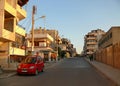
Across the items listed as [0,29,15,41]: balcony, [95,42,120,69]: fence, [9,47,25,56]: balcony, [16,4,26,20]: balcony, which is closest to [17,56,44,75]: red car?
[0,29,15,41]: balcony

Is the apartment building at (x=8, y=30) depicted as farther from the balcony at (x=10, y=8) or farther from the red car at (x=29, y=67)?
the red car at (x=29, y=67)

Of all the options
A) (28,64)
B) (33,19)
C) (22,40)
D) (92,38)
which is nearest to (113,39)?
(22,40)

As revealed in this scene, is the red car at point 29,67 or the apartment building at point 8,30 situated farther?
the apartment building at point 8,30

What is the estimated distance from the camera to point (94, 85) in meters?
15.7

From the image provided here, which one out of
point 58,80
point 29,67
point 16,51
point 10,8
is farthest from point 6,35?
point 58,80

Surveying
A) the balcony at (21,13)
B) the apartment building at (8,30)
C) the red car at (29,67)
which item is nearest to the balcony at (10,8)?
the apartment building at (8,30)

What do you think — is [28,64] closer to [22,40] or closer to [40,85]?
[40,85]

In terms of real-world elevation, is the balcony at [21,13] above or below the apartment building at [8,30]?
above

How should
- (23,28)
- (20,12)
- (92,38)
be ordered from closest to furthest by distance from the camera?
(20,12) → (23,28) → (92,38)

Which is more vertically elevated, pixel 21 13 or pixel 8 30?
pixel 21 13

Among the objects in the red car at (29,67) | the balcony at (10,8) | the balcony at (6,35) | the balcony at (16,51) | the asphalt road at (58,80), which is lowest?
the asphalt road at (58,80)

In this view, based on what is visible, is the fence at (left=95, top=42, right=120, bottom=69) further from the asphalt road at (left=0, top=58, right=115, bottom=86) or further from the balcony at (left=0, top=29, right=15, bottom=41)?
the balcony at (left=0, top=29, right=15, bottom=41)

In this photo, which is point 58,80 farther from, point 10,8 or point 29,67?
point 10,8

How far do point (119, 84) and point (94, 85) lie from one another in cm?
144
